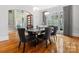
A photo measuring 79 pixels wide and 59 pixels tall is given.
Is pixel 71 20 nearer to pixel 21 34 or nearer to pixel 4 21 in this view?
pixel 21 34

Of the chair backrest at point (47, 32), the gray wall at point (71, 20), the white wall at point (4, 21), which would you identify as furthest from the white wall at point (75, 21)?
the white wall at point (4, 21)

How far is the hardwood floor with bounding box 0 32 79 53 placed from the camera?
282cm

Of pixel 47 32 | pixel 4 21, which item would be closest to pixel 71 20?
pixel 47 32

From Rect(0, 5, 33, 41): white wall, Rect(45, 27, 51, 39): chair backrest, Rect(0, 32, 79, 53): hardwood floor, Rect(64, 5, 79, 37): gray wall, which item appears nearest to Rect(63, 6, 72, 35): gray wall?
Rect(64, 5, 79, 37): gray wall

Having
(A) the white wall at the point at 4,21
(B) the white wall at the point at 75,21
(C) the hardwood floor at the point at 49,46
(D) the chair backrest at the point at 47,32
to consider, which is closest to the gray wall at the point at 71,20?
(B) the white wall at the point at 75,21

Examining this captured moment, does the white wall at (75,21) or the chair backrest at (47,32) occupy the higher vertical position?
the white wall at (75,21)

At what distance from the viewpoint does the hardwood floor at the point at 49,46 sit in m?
2.82

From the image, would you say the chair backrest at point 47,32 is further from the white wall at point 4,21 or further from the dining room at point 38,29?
the white wall at point 4,21

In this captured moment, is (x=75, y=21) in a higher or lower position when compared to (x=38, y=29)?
higher

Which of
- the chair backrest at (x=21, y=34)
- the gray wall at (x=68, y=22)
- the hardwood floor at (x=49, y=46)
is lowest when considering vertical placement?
the hardwood floor at (x=49, y=46)

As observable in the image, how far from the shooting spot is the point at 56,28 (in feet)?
9.36

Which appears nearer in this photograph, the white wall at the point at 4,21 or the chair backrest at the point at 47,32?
the white wall at the point at 4,21

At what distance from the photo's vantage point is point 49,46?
295 centimetres

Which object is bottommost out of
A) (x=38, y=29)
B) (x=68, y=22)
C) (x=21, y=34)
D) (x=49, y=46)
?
(x=49, y=46)
